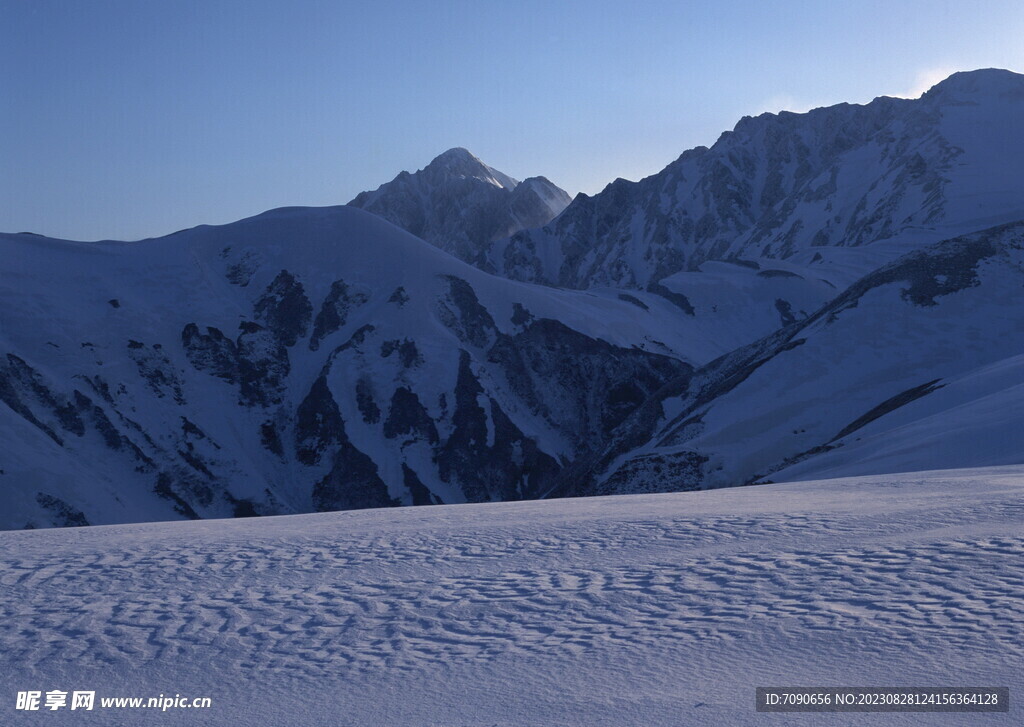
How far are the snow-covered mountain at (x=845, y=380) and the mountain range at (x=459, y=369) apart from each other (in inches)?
6.8

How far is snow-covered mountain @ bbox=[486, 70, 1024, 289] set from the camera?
11494cm

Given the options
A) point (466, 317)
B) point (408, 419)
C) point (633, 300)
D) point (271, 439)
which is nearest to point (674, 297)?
point (633, 300)

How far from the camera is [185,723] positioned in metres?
7.09

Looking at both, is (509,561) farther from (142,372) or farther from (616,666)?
(142,372)

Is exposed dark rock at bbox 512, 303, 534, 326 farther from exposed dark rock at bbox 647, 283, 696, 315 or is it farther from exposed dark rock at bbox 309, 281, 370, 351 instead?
exposed dark rock at bbox 647, 283, 696, 315

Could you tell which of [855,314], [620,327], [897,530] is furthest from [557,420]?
[897,530]

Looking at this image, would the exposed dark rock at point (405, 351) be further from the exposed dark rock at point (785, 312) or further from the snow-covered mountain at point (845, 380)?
the exposed dark rock at point (785, 312)

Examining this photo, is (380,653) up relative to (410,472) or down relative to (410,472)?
up

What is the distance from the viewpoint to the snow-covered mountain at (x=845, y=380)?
3791cm

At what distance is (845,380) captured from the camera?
47.5 metres

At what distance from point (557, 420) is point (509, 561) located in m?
63.4

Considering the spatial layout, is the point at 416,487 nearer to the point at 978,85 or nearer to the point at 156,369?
the point at 156,369

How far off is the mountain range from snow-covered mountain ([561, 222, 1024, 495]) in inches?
6.8

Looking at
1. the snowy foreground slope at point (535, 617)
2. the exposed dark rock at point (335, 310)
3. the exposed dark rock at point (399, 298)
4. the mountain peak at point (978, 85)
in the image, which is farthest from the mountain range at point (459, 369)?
the mountain peak at point (978, 85)
